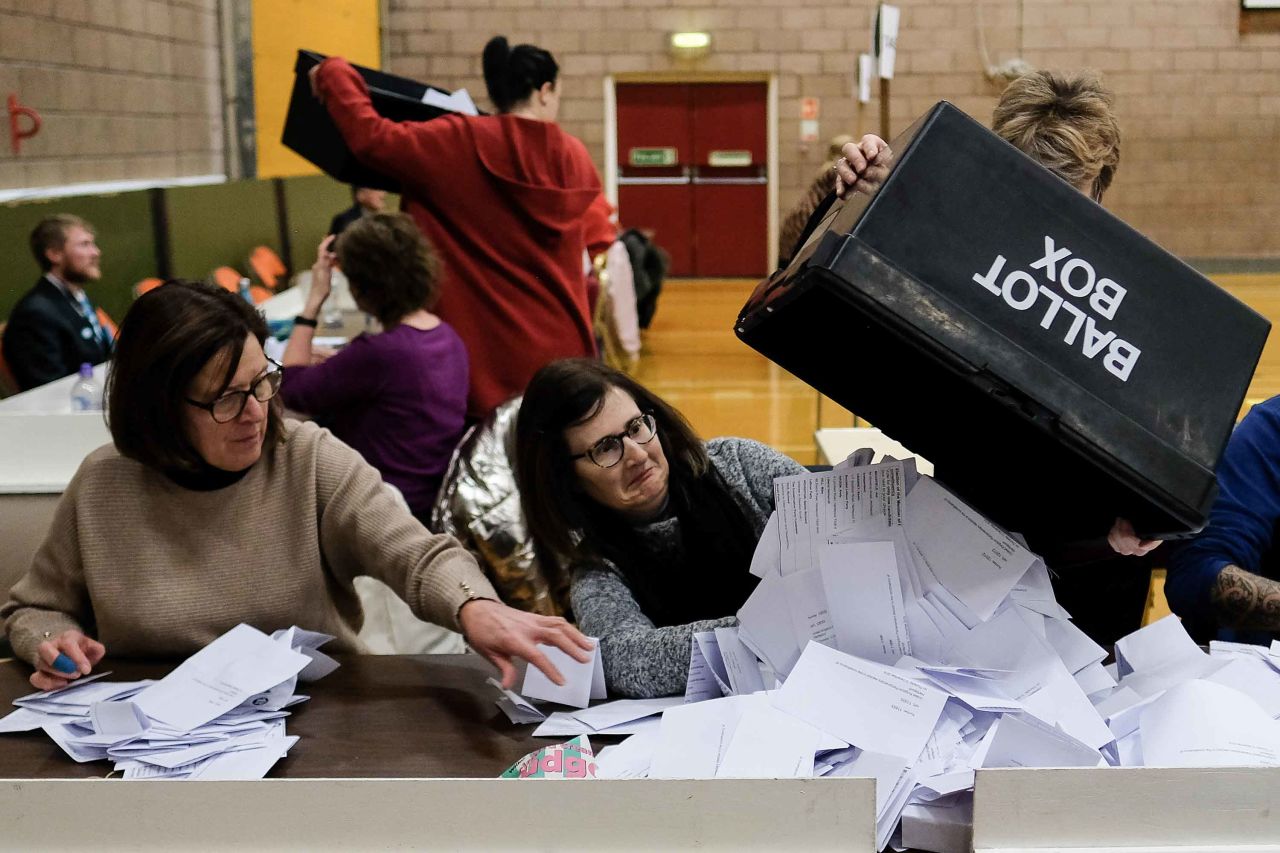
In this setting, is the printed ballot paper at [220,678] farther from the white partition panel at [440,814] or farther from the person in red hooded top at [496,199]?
the person in red hooded top at [496,199]

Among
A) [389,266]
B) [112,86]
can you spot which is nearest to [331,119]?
[389,266]

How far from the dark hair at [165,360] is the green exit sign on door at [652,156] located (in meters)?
8.65

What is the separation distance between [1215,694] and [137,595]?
4.31ft

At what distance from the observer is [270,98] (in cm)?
835

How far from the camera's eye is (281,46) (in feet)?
27.5

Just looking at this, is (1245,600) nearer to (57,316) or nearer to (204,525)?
(204,525)

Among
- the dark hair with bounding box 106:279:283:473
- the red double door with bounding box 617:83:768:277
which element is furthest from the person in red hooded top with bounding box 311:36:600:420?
the red double door with bounding box 617:83:768:277

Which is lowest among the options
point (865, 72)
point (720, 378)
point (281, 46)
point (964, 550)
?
point (720, 378)

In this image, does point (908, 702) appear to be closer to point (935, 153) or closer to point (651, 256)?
point (935, 153)

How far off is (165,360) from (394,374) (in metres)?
1.40

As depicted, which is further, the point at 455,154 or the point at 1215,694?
the point at 455,154

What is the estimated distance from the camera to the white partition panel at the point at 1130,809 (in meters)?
0.97

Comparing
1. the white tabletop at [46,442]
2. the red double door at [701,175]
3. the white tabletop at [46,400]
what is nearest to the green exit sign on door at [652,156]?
the red double door at [701,175]

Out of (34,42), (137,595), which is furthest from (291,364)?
(34,42)
